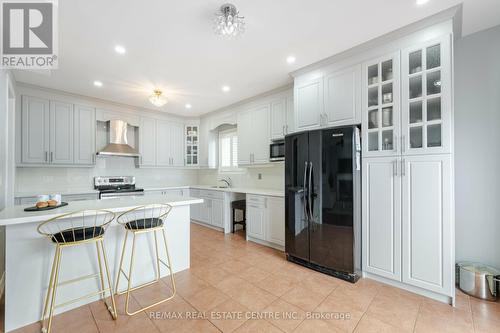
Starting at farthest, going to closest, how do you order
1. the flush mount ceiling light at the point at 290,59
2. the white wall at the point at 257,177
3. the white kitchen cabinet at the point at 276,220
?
the white wall at the point at 257,177 < the white kitchen cabinet at the point at 276,220 < the flush mount ceiling light at the point at 290,59

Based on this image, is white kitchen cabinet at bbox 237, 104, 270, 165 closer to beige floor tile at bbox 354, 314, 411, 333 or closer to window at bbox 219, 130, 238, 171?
window at bbox 219, 130, 238, 171

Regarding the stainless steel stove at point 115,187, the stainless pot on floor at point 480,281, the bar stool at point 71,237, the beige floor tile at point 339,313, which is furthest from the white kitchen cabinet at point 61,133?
the stainless pot on floor at point 480,281

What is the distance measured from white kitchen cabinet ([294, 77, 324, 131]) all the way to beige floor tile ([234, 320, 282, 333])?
7.48ft

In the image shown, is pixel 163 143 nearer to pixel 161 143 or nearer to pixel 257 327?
pixel 161 143

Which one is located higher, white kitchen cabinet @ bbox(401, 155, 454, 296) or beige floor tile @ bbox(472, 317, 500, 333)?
white kitchen cabinet @ bbox(401, 155, 454, 296)

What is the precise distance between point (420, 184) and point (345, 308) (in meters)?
1.40

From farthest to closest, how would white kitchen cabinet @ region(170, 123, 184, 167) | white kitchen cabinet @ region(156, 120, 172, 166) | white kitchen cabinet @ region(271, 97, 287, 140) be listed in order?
white kitchen cabinet @ region(170, 123, 184, 167), white kitchen cabinet @ region(156, 120, 172, 166), white kitchen cabinet @ region(271, 97, 287, 140)

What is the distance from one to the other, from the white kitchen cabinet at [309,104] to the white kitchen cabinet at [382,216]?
843 mm

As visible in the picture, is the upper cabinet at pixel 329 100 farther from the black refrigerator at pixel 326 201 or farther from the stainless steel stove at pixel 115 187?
the stainless steel stove at pixel 115 187

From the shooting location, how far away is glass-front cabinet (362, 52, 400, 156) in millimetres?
2277

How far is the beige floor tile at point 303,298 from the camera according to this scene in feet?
6.57

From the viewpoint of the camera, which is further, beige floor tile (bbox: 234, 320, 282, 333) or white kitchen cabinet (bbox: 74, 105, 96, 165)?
white kitchen cabinet (bbox: 74, 105, 96, 165)

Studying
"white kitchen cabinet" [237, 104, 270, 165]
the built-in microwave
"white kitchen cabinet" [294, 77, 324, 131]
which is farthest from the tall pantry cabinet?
"white kitchen cabinet" [237, 104, 270, 165]

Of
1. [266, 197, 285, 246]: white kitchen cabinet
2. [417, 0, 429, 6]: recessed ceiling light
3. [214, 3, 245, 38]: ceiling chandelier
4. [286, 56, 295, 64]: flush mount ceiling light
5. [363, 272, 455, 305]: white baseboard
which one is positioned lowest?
[363, 272, 455, 305]: white baseboard
